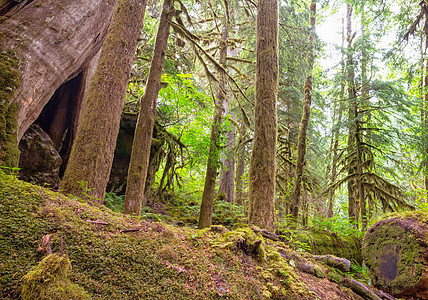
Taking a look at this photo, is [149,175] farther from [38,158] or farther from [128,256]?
[128,256]

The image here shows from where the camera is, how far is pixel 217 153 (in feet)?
27.9

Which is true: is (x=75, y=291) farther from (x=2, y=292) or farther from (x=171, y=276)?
(x=171, y=276)

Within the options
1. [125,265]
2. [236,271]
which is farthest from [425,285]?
[125,265]

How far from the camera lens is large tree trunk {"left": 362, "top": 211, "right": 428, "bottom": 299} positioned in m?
4.02

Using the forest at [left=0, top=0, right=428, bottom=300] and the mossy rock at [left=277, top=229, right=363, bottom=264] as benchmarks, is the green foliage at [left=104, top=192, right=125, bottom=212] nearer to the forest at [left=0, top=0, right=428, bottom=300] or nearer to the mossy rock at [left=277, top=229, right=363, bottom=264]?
the forest at [left=0, top=0, right=428, bottom=300]

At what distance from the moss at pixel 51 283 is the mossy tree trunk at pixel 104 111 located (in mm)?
2530

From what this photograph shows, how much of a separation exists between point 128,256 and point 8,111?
2.64 metres

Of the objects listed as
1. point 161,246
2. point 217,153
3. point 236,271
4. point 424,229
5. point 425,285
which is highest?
point 217,153

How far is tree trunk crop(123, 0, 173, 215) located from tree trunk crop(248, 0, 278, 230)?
265 centimetres

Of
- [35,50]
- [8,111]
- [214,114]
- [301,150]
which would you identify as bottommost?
[8,111]

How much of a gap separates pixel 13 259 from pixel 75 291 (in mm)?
475

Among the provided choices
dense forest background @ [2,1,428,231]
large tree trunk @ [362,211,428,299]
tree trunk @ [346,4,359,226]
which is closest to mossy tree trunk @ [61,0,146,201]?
dense forest background @ [2,1,428,231]

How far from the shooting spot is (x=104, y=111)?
4.25 m

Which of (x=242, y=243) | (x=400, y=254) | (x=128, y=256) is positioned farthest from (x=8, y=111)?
(x=400, y=254)
